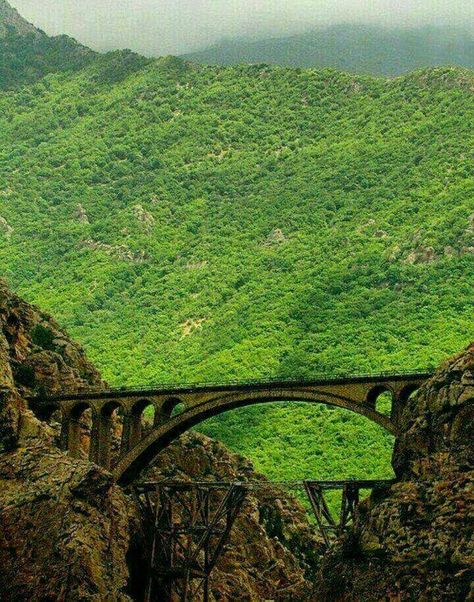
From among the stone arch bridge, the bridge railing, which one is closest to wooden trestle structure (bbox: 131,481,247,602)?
the stone arch bridge

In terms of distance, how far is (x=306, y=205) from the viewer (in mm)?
190250

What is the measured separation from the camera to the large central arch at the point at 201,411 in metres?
93.8

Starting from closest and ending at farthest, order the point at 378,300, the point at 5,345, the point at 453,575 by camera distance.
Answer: the point at 453,575 < the point at 5,345 < the point at 378,300

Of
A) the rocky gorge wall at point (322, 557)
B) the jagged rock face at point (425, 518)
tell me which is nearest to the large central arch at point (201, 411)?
the rocky gorge wall at point (322, 557)

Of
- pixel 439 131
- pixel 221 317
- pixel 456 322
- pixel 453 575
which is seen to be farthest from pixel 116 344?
pixel 453 575

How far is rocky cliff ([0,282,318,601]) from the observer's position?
80.4m

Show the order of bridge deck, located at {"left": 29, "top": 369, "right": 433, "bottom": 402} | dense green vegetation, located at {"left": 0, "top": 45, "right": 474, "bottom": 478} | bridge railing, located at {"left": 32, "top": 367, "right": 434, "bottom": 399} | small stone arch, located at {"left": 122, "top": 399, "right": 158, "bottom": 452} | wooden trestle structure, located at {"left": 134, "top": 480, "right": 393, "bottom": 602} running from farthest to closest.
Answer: dense green vegetation, located at {"left": 0, "top": 45, "right": 474, "bottom": 478} → small stone arch, located at {"left": 122, "top": 399, "right": 158, "bottom": 452} → wooden trestle structure, located at {"left": 134, "top": 480, "right": 393, "bottom": 602} → bridge railing, located at {"left": 32, "top": 367, "right": 434, "bottom": 399} → bridge deck, located at {"left": 29, "top": 369, "right": 433, "bottom": 402}

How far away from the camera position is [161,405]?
101500 millimetres

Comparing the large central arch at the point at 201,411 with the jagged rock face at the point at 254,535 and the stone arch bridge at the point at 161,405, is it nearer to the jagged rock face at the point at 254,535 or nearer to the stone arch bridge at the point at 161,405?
the stone arch bridge at the point at 161,405

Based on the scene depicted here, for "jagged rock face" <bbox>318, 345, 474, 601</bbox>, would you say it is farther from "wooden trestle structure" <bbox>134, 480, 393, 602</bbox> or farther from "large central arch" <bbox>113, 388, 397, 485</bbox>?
"wooden trestle structure" <bbox>134, 480, 393, 602</bbox>

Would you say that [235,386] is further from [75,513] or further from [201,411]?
[75,513]

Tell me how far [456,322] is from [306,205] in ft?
151

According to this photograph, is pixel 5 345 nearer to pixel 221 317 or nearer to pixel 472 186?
pixel 221 317

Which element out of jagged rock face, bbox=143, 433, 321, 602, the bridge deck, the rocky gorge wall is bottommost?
jagged rock face, bbox=143, 433, 321, 602
